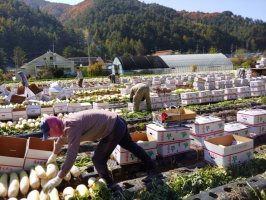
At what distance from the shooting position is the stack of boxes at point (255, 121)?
6.90 meters

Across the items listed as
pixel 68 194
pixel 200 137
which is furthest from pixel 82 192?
pixel 200 137

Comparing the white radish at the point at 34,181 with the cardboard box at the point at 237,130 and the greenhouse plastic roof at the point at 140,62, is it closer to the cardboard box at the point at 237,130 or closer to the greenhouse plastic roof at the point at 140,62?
the cardboard box at the point at 237,130

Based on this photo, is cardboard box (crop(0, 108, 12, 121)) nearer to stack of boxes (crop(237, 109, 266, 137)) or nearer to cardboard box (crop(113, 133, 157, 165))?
cardboard box (crop(113, 133, 157, 165))

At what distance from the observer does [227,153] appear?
16.9 ft

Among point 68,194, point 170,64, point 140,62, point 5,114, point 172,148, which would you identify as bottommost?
point 68,194

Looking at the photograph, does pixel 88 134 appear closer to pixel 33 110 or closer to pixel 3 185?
pixel 3 185

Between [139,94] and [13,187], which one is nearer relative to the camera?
[13,187]

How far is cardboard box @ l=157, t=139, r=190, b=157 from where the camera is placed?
18.8ft

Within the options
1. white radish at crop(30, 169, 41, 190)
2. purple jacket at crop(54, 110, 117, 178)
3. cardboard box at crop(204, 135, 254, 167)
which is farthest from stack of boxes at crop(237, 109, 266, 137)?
white radish at crop(30, 169, 41, 190)

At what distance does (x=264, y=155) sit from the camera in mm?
5934

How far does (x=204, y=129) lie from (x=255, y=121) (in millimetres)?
1474

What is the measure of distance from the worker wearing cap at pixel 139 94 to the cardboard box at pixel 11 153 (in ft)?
16.4

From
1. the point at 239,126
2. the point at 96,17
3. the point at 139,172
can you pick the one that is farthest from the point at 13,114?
the point at 96,17

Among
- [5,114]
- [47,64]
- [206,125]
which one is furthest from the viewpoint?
[47,64]
